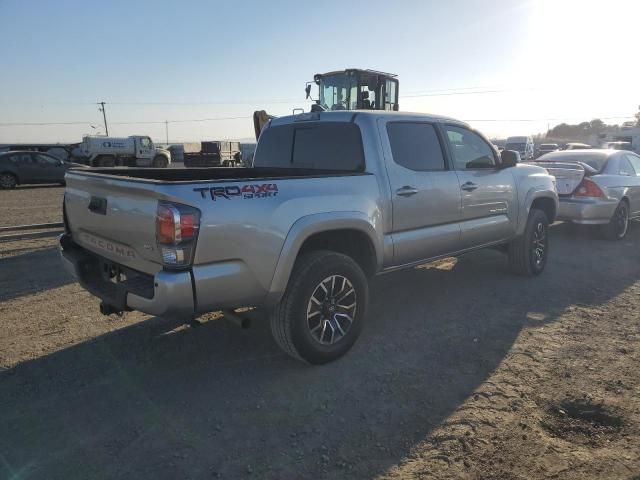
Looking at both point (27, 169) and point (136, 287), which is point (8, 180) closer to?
point (27, 169)

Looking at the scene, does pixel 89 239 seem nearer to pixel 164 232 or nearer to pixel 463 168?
pixel 164 232

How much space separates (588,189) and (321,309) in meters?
6.79

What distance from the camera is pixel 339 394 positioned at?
3.41m

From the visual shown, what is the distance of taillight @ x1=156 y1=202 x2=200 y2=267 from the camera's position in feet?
9.43

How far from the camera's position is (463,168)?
5.16 m

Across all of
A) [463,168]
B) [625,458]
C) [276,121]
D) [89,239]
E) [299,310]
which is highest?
[276,121]

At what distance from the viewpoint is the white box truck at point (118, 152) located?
112 feet

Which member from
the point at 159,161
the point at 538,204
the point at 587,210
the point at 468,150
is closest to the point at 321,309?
the point at 468,150

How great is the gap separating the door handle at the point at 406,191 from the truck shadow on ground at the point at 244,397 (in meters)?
1.29

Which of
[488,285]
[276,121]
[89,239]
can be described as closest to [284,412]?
[89,239]

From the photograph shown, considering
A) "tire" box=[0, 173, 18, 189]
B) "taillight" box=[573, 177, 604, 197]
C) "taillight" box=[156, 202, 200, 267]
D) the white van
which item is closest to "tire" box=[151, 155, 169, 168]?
"tire" box=[0, 173, 18, 189]

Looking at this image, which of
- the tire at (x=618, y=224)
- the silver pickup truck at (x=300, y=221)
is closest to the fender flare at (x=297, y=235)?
the silver pickup truck at (x=300, y=221)

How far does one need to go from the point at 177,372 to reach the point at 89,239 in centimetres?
124

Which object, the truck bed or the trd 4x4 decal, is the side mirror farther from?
the trd 4x4 decal
